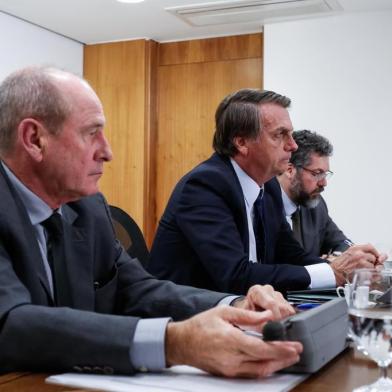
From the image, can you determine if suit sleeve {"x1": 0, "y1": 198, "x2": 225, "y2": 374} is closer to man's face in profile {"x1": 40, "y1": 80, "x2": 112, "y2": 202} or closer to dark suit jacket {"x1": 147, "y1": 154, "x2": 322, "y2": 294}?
man's face in profile {"x1": 40, "y1": 80, "x2": 112, "y2": 202}

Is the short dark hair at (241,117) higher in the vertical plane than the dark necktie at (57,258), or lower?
higher

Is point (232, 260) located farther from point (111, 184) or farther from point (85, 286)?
point (111, 184)

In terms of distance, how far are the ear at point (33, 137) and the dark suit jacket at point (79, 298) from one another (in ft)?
0.23

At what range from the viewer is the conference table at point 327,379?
0.80m

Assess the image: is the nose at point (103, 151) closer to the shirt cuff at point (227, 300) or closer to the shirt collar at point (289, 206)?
the shirt cuff at point (227, 300)

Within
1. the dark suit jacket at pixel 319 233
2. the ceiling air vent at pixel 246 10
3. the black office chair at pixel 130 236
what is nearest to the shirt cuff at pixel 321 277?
the black office chair at pixel 130 236

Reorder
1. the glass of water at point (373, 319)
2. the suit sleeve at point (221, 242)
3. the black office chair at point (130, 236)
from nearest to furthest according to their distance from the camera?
the glass of water at point (373, 319) < the suit sleeve at point (221, 242) < the black office chair at point (130, 236)

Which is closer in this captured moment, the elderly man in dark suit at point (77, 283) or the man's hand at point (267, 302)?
the elderly man in dark suit at point (77, 283)

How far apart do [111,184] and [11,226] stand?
3.93m

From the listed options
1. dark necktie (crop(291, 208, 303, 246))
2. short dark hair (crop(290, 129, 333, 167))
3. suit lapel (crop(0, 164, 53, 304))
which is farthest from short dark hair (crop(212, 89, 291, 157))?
suit lapel (crop(0, 164, 53, 304))

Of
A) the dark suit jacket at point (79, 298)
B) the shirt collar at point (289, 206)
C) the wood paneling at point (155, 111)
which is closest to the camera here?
the dark suit jacket at point (79, 298)

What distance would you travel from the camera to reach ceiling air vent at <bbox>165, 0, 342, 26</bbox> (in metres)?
4.02

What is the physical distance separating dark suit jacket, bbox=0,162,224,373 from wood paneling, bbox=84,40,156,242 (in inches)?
136

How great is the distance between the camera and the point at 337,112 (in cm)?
423
